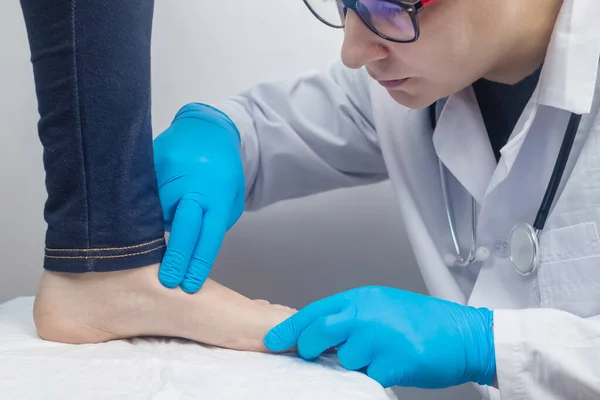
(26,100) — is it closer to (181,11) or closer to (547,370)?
(181,11)

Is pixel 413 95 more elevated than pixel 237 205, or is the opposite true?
pixel 413 95

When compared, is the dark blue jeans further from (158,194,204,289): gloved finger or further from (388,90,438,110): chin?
(388,90,438,110): chin

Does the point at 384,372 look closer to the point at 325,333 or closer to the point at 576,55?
the point at 325,333

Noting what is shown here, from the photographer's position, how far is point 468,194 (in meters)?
0.97

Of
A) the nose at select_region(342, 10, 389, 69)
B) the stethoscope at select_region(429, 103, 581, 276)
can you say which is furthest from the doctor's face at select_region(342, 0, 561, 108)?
the stethoscope at select_region(429, 103, 581, 276)

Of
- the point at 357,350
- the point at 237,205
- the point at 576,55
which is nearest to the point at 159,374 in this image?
the point at 357,350

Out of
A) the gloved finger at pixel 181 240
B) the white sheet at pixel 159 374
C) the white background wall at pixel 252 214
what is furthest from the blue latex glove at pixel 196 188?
the white background wall at pixel 252 214

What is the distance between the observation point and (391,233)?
131 centimetres

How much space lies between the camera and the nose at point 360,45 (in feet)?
2.62

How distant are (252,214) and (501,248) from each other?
60cm

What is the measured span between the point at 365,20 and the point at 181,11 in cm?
59

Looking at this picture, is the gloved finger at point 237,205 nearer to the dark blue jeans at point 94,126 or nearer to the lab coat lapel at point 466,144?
the dark blue jeans at point 94,126

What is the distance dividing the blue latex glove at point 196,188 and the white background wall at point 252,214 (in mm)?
218

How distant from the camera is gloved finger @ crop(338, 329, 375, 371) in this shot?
72 cm
